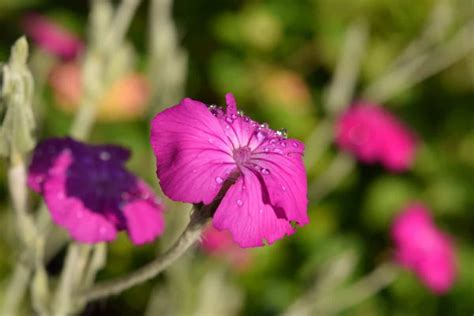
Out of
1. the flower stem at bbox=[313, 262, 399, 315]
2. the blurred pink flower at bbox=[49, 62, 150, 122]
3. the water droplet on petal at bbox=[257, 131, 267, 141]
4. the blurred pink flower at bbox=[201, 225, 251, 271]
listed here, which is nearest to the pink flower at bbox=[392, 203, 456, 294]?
the flower stem at bbox=[313, 262, 399, 315]

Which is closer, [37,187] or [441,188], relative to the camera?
[37,187]

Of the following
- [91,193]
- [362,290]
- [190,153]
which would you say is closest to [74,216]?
[91,193]

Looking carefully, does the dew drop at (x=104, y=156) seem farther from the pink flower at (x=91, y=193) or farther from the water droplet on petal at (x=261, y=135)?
the water droplet on petal at (x=261, y=135)

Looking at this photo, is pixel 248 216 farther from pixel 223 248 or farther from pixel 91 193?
pixel 223 248

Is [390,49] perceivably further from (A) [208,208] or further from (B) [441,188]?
(A) [208,208]

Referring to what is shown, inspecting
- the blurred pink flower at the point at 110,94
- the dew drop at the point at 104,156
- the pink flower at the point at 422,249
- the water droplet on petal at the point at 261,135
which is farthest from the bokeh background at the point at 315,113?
the water droplet on petal at the point at 261,135

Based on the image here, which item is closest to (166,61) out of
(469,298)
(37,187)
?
(37,187)
